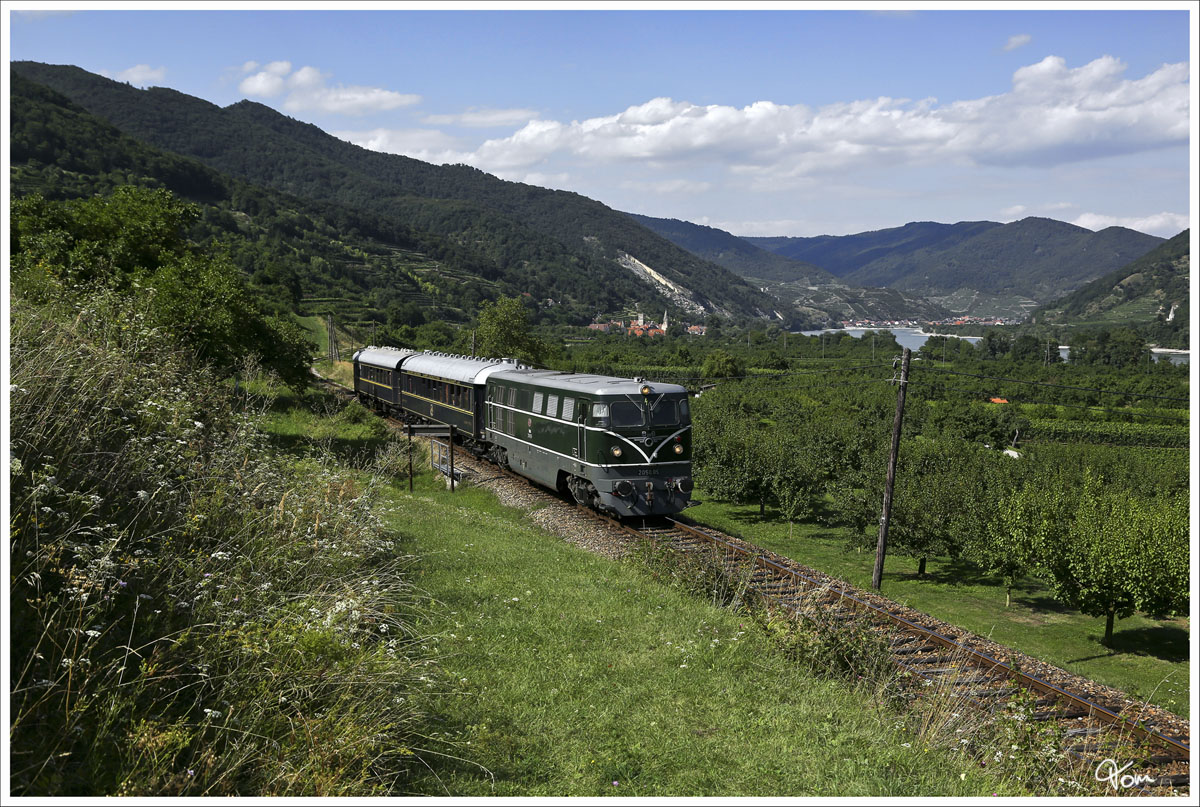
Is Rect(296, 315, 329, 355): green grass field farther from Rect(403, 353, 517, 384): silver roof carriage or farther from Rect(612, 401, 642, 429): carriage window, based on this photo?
Rect(612, 401, 642, 429): carriage window

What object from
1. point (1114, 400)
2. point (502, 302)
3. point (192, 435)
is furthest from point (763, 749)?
point (1114, 400)

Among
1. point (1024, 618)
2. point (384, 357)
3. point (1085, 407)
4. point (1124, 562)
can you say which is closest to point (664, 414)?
point (1124, 562)

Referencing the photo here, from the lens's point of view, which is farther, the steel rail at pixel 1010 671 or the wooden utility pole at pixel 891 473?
the wooden utility pole at pixel 891 473

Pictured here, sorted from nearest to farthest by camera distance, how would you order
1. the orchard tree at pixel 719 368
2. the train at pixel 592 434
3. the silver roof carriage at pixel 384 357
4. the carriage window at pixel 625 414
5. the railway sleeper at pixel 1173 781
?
the railway sleeper at pixel 1173 781
the carriage window at pixel 625 414
the train at pixel 592 434
the silver roof carriage at pixel 384 357
the orchard tree at pixel 719 368

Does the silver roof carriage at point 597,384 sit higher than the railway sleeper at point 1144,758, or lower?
higher

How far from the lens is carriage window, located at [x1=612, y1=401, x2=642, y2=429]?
712 inches

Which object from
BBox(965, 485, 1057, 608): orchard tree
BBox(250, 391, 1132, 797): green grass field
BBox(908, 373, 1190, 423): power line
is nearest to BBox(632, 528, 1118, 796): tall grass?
BBox(250, 391, 1132, 797): green grass field

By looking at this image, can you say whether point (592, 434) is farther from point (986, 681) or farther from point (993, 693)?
point (993, 693)

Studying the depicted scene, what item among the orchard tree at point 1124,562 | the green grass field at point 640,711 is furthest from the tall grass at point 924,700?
the orchard tree at point 1124,562

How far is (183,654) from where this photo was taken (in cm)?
529

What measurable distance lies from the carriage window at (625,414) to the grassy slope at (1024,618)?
874 centimetres

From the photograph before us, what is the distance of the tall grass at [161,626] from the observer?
4.39 meters

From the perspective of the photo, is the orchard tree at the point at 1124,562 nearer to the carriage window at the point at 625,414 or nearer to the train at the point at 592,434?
the train at the point at 592,434

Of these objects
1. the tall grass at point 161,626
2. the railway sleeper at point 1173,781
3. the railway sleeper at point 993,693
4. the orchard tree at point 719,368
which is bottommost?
the railway sleeper at point 1173,781
